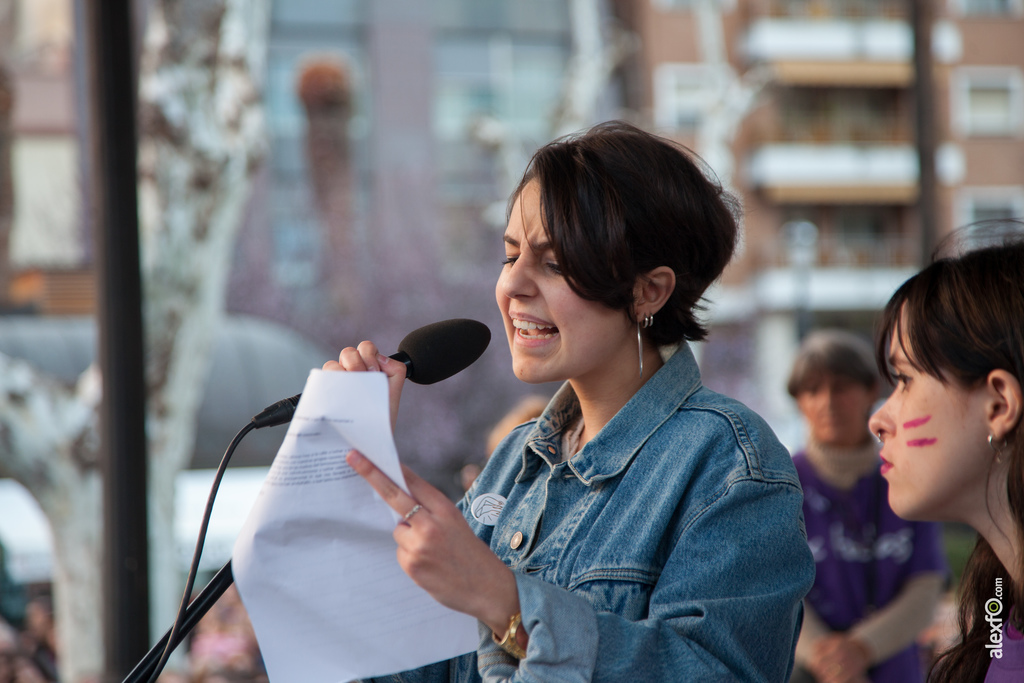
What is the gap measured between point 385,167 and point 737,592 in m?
11.4

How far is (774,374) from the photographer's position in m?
12.4

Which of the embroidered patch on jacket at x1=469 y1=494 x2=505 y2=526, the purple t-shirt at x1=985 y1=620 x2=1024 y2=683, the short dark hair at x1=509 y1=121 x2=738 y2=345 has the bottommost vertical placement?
the purple t-shirt at x1=985 y1=620 x2=1024 y2=683

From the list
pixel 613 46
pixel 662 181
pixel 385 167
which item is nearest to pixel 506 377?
pixel 385 167

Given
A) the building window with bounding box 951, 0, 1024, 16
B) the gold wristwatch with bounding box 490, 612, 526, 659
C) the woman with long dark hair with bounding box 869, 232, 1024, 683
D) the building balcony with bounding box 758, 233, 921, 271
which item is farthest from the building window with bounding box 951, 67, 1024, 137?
the gold wristwatch with bounding box 490, 612, 526, 659

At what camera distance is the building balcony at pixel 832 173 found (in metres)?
12.5

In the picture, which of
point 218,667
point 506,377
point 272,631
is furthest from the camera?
point 506,377

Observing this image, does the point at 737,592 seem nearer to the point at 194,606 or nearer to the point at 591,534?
the point at 591,534

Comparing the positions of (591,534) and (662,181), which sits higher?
(662,181)

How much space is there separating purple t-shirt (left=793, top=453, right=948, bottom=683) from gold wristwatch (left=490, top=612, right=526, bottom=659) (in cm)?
138

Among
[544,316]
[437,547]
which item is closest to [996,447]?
[544,316]

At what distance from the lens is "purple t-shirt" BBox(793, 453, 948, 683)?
82.3 inches

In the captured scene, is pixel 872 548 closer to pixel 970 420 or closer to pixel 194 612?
pixel 970 420

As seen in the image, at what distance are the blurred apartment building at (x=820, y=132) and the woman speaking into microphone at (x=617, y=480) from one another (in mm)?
10826

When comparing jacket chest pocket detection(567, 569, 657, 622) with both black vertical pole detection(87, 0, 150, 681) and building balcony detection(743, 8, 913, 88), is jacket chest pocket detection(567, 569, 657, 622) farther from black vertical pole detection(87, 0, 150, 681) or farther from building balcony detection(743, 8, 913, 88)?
building balcony detection(743, 8, 913, 88)
